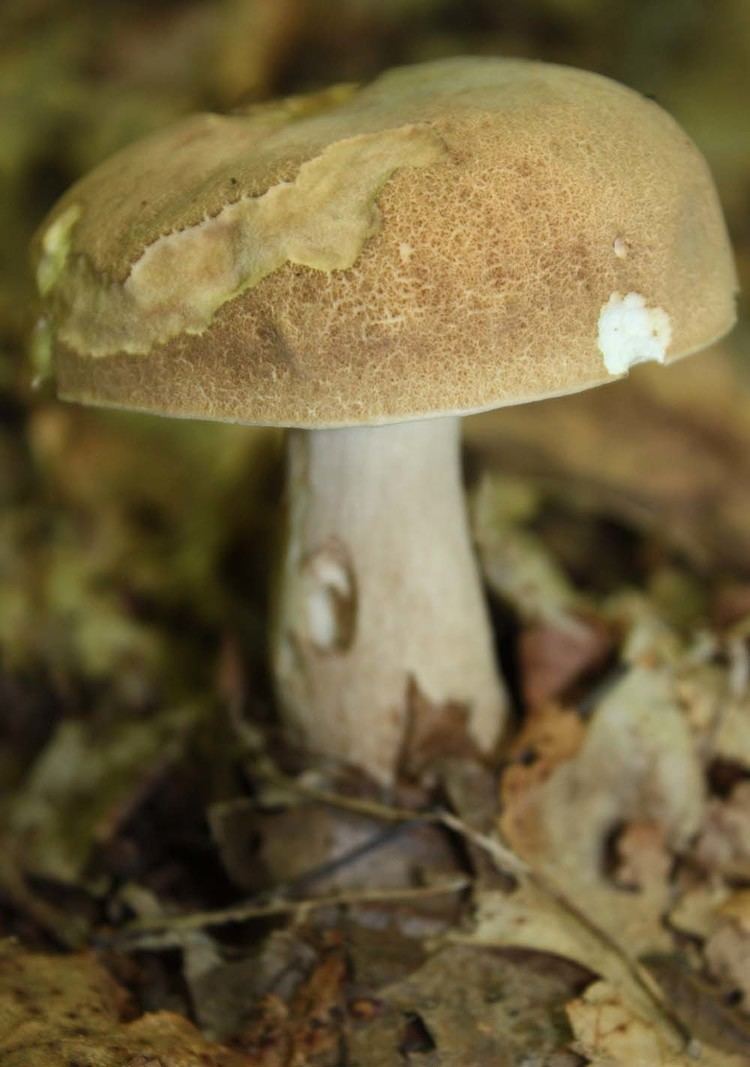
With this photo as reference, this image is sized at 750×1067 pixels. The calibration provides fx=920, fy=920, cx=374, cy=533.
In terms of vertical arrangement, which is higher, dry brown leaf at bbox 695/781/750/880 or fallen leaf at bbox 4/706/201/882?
dry brown leaf at bbox 695/781/750/880

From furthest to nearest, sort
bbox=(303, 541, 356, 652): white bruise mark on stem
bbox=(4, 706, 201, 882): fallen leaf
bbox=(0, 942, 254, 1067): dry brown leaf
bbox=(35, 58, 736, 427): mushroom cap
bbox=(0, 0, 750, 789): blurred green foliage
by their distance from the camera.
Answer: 1. bbox=(0, 0, 750, 789): blurred green foliage
2. bbox=(4, 706, 201, 882): fallen leaf
3. bbox=(303, 541, 356, 652): white bruise mark on stem
4. bbox=(0, 942, 254, 1067): dry brown leaf
5. bbox=(35, 58, 736, 427): mushroom cap

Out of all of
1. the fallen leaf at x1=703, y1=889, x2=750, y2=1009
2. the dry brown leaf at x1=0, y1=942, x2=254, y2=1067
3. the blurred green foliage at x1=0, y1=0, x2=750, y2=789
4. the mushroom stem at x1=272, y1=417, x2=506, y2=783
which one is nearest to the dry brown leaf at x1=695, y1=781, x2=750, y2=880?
the fallen leaf at x1=703, y1=889, x2=750, y2=1009

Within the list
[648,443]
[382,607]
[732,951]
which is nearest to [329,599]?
[382,607]

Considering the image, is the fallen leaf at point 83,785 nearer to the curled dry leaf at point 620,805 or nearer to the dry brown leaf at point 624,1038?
the curled dry leaf at point 620,805

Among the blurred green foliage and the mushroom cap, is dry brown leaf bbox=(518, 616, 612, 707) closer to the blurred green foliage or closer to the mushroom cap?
the blurred green foliage

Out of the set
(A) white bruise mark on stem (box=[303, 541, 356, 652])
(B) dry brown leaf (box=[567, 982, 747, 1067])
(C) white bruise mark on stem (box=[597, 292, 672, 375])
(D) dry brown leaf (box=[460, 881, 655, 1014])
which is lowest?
(B) dry brown leaf (box=[567, 982, 747, 1067])

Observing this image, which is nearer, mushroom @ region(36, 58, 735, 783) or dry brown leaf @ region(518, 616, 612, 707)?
mushroom @ region(36, 58, 735, 783)

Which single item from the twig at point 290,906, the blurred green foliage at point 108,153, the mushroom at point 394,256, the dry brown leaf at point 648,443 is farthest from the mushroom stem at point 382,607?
the dry brown leaf at point 648,443
